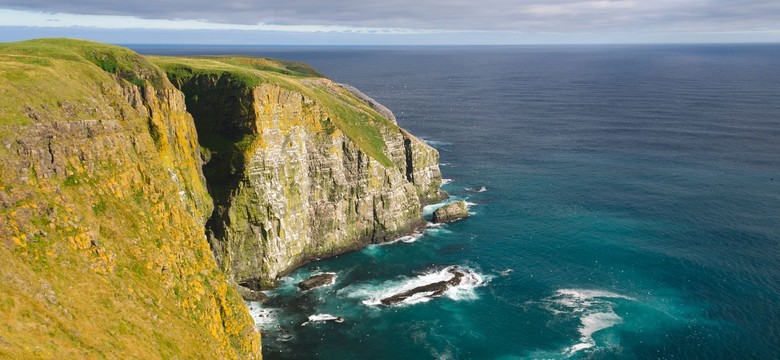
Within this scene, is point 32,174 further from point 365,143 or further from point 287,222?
point 365,143

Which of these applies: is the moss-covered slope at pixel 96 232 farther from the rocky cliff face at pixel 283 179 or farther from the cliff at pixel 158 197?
the rocky cliff face at pixel 283 179

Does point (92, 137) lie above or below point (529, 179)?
above

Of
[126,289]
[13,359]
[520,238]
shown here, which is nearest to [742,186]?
[520,238]

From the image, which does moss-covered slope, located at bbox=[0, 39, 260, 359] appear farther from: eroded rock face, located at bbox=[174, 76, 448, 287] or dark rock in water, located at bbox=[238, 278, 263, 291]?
dark rock in water, located at bbox=[238, 278, 263, 291]

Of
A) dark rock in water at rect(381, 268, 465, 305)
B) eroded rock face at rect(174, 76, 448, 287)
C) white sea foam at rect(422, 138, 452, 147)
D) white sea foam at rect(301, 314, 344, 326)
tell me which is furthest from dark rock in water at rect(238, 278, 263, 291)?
white sea foam at rect(422, 138, 452, 147)

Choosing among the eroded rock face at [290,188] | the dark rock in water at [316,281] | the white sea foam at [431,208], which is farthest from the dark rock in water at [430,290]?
the white sea foam at [431,208]
